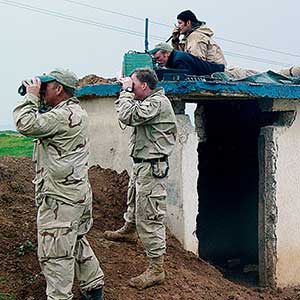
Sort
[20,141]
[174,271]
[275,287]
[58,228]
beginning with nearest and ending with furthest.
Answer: [58,228]
[174,271]
[275,287]
[20,141]

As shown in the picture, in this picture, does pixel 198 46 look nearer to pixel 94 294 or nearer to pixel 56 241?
pixel 94 294

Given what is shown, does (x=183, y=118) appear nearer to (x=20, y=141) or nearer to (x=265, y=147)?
(x=265, y=147)

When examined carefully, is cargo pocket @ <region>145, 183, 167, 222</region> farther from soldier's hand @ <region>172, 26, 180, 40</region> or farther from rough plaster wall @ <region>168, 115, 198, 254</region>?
soldier's hand @ <region>172, 26, 180, 40</region>

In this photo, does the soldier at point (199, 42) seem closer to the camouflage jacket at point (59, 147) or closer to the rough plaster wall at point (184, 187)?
the rough plaster wall at point (184, 187)

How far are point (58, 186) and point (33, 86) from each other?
29.3 inches

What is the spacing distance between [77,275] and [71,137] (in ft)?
3.70

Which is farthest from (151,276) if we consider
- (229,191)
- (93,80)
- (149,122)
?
(229,191)

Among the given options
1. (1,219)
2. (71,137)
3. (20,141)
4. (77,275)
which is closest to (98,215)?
(1,219)

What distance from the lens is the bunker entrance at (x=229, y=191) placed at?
31.1 ft

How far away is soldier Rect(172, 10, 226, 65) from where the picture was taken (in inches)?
319

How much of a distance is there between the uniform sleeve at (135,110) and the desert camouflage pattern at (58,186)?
74 centimetres

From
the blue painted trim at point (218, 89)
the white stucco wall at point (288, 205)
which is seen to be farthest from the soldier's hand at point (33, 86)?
the white stucco wall at point (288, 205)

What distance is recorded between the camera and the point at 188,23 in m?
8.27

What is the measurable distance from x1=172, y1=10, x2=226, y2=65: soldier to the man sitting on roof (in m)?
0.41
